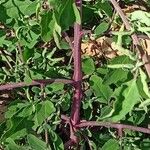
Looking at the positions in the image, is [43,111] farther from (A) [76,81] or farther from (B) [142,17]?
(B) [142,17]

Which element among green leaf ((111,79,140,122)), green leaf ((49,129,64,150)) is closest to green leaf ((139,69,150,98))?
green leaf ((111,79,140,122))

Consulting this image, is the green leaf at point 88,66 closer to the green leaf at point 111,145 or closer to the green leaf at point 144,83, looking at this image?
the green leaf at point 111,145

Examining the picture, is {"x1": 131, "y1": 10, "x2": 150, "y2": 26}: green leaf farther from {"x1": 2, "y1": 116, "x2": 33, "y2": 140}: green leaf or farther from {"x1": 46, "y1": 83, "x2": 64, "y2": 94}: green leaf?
{"x1": 2, "y1": 116, "x2": 33, "y2": 140}: green leaf

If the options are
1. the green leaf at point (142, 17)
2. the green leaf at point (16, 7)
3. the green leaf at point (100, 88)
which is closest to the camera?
the green leaf at point (142, 17)

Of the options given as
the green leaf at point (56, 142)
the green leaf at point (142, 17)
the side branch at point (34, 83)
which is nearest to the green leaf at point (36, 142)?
the green leaf at point (56, 142)

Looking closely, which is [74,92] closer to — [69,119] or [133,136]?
[69,119]
